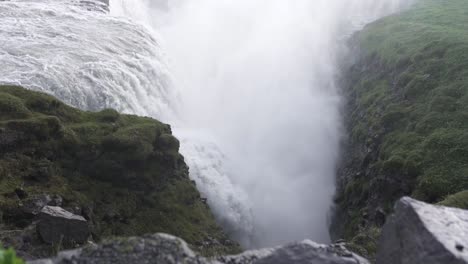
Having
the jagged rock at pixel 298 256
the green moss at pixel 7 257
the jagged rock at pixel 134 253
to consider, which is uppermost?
the jagged rock at pixel 298 256

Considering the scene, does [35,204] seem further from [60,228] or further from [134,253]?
[134,253]

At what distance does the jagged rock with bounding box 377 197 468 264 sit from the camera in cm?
1198

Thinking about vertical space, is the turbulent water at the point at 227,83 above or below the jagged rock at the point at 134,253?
above

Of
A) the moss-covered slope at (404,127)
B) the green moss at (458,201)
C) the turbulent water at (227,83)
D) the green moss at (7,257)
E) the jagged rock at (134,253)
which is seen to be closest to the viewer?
the green moss at (7,257)

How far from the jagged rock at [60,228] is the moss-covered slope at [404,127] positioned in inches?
535

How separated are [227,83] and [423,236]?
6925 cm

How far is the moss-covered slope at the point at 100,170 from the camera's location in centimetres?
3156

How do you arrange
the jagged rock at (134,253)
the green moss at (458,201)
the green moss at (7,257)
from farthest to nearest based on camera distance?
the green moss at (458,201), the jagged rock at (134,253), the green moss at (7,257)

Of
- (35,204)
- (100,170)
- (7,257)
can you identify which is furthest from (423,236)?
(100,170)

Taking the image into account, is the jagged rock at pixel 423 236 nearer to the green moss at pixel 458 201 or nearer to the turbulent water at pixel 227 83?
the green moss at pixel 458 201

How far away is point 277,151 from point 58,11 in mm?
36317

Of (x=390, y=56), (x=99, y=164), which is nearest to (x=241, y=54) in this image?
(x=390, y=56)

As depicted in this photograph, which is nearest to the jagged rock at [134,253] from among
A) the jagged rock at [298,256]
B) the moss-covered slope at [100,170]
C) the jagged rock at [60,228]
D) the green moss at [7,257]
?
the jagged rock at [298,256]

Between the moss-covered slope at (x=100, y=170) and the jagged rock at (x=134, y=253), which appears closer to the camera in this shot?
the jagged rock at (x=134, y=253)
